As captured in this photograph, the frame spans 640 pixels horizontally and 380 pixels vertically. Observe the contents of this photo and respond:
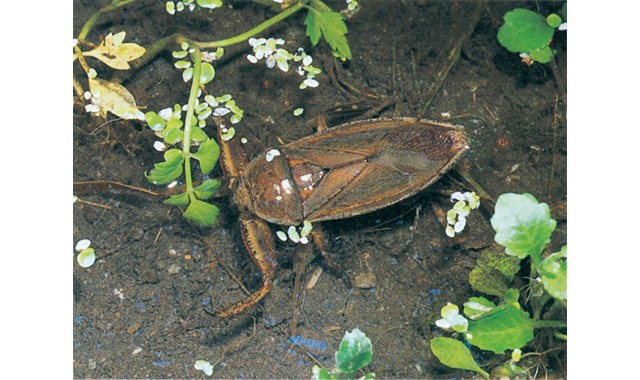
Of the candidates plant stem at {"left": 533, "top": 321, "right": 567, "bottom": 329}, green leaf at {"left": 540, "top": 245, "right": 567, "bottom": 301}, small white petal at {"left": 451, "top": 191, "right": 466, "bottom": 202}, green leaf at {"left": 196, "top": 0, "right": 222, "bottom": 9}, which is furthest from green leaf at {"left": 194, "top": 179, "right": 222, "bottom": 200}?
plant stem at {"left": 533, "top": 321, "right": 567, "bottom": 329}

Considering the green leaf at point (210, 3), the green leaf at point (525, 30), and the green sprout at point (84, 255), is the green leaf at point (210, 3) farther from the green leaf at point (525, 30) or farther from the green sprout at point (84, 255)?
the green leaf at point (525, 30)

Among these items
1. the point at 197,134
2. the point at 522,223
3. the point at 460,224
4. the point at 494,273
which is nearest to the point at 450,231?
the point at 460,224

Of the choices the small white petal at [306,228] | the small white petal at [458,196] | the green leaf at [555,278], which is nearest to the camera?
the green leaf at [555,278]

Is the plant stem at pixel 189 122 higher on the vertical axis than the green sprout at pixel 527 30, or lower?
lower

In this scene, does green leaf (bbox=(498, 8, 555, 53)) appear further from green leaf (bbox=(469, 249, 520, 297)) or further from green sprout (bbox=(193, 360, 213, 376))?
green sprout (bbox=(193, 360, 213, 376))

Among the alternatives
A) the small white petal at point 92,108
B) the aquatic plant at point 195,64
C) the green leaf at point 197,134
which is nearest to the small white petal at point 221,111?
the aquatic plant at point 195,64
